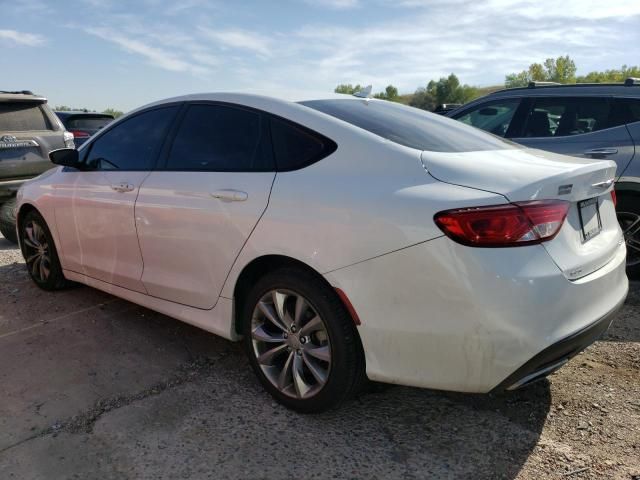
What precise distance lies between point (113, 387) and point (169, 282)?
67 cm

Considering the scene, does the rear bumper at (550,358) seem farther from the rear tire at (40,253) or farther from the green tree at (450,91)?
the green tree at (450,91)

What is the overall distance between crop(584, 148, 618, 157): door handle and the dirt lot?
67.6 inches

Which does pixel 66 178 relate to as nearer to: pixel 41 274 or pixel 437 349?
pixel 41 274

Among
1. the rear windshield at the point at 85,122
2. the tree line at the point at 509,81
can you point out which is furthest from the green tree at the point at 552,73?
the rear windshield at the point at 85,122

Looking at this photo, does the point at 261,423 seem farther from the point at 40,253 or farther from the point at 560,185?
the point at 40,253

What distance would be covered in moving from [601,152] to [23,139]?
6.70m

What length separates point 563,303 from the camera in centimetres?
225

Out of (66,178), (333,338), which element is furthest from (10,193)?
(333,338)

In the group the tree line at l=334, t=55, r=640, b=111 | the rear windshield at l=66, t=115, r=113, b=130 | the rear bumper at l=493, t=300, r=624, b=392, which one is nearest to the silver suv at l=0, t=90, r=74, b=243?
the rear windshield at l=66, t=115, r=113, b=130

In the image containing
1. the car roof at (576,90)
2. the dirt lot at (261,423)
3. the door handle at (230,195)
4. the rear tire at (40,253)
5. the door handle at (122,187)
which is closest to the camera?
the dirt lot at (261,423)

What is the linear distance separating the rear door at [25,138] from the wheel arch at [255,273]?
5.35 metres

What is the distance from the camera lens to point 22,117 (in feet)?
24.4

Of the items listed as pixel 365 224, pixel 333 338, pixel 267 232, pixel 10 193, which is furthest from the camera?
pixel 10 193

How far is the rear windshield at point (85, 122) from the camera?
474 inches
